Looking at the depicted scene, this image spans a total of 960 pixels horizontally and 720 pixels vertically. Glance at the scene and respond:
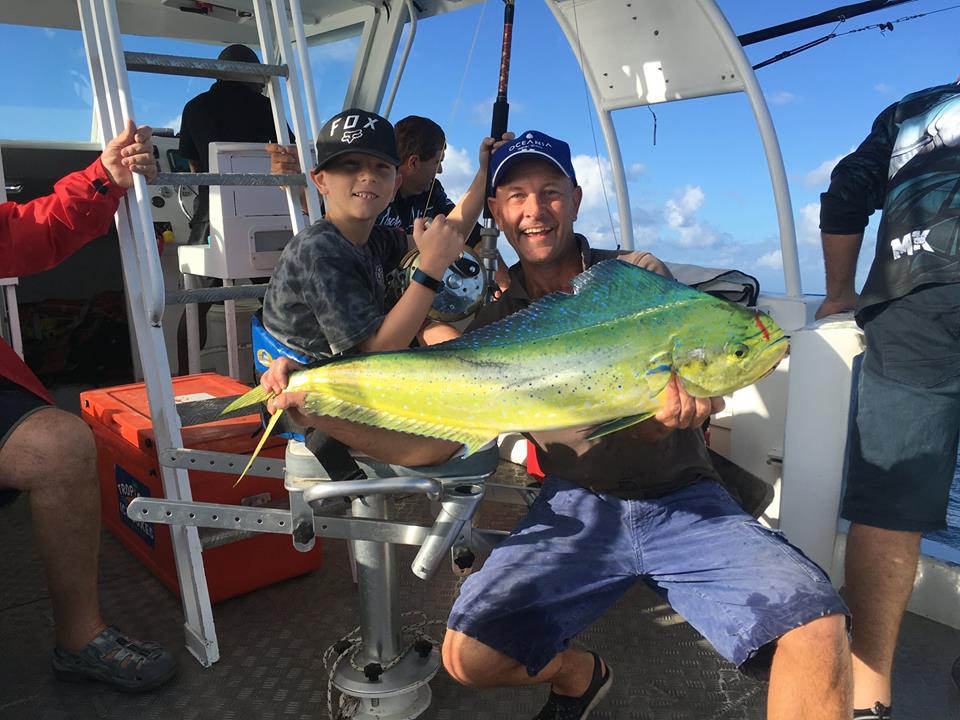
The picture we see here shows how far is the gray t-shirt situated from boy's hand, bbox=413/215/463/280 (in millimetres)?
194

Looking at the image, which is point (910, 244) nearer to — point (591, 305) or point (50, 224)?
point (591, 305)

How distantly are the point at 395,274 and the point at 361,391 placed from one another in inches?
31.4

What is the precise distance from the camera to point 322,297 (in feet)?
6.19

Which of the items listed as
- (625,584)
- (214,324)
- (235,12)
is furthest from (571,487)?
(235,12)

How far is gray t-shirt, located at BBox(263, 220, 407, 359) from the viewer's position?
186cm

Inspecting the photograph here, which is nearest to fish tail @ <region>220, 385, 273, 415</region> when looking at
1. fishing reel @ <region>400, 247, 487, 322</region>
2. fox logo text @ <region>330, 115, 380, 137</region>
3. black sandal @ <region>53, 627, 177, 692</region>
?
fishing reel @ <region>400, 247, 487, 322</region>

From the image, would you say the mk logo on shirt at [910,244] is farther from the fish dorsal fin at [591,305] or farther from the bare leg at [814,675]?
the bare leg at [814,675]

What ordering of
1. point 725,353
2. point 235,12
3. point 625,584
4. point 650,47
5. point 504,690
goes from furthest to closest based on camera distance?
point 235,12
point 650,47
point 504,690
point 625,584
point 725,353

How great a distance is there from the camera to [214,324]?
5.08m

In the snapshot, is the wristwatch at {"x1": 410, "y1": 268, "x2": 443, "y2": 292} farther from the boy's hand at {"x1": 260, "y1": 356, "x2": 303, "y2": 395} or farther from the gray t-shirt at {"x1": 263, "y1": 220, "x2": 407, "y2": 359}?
the boy's hand at {"x1": 260, "y1": 356, "x2": 303, "y2": 395}

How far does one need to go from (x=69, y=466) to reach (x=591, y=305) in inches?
73.9

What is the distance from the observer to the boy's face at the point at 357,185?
213 cm

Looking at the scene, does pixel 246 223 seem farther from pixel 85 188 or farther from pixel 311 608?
pixel 311 608

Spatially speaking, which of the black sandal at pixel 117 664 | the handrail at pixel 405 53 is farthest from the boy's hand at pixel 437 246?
the handrail at pixel 405 53
